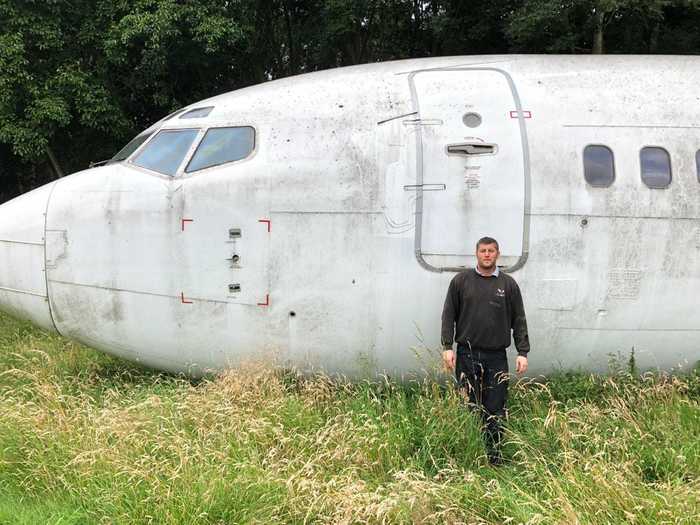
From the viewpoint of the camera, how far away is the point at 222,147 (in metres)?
6.09

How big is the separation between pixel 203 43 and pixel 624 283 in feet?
39.0

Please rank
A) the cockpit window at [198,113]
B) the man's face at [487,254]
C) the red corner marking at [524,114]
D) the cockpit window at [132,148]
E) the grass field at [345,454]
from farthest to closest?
the cockpit window at [132,148], the cockpit window at [198,113], the red corner marking at [524,114], the man's face at [487,254], the grass field at [345,454]

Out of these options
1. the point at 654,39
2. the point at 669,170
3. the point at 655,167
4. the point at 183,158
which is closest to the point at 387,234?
the point at 183,158

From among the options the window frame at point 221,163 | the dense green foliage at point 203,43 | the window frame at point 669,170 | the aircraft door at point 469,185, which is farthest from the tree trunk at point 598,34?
the window frame at point 221,163

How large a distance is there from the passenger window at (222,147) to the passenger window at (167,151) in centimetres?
16

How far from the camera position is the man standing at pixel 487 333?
4895 mm

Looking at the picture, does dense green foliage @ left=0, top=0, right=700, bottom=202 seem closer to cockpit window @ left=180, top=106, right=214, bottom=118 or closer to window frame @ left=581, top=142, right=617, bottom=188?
cockpit window @ left=180, top=106, right=214, bottom=118

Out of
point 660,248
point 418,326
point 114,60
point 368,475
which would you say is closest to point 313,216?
point 418,326

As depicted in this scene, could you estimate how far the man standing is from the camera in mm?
4895

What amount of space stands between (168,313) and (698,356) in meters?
5.55

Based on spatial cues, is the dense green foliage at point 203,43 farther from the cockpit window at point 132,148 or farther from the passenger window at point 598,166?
the passenger window at point 598,166

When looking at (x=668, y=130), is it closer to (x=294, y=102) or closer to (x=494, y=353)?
(x=494, y=353)

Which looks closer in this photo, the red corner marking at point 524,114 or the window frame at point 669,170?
the window frame at point 669,170

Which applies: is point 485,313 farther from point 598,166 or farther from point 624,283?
point 598,166
